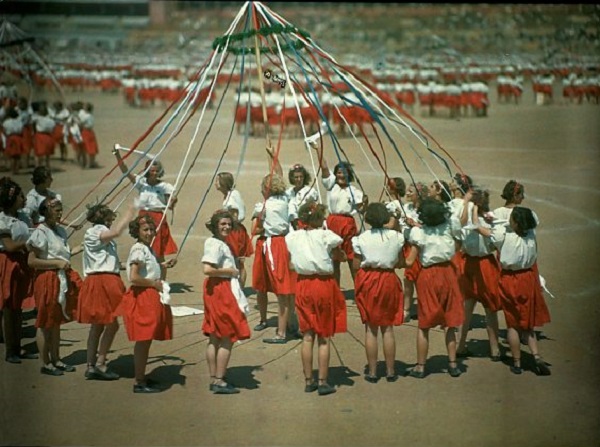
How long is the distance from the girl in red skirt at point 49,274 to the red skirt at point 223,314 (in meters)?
1.19

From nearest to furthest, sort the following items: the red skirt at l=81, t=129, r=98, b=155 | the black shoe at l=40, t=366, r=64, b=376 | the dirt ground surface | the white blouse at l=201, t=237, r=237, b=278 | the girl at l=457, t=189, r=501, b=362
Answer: the dirt ground surface
the white blouse at l=201, t=237, r=237, b=278
the black shoe at l=40, t=366, r=64, b=376
the girl at l=457, t=189, r=501, b=362
the red skirt at l=81, t=129, r=98, b=155

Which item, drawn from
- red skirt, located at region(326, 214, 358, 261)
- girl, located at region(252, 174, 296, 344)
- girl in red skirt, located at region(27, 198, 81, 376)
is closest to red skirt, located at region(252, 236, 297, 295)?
girl, located at region(252, 174, 296, 344)

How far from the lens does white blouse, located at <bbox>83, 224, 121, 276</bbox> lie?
6.16 meters

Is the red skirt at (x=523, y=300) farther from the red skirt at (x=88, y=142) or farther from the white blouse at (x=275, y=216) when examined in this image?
the red skirt at (x=88, y=142)

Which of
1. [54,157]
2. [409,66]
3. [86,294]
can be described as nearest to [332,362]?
[86,294]

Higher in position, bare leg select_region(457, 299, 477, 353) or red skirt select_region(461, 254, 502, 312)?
red skirt select_region(461, 254, 502, 312)

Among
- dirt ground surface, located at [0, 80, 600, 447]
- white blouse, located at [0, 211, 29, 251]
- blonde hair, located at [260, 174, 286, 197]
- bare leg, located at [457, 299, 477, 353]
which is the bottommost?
dirt ground surface, located at [0, 80, 600, 447]

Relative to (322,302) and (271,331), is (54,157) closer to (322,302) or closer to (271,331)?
(271,331)

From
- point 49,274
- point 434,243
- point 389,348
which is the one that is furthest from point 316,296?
→ point 49,274

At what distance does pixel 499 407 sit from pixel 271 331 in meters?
2.43

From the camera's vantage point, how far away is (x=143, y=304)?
5.95 metres

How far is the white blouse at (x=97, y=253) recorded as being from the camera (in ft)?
20.2

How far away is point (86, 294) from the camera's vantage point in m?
6.17

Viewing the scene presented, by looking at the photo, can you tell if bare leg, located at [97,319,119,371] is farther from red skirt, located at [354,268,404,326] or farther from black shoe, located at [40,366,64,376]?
red skirt, located at [354,268,404,326]
